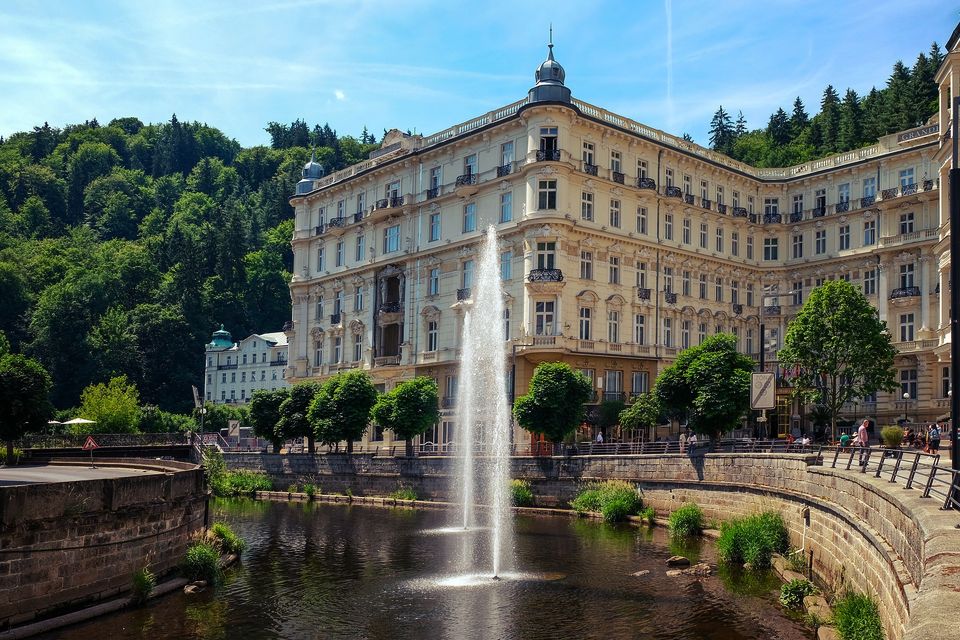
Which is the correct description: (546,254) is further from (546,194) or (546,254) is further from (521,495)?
(521,495)

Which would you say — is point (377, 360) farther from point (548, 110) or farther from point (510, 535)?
point (510, 535)

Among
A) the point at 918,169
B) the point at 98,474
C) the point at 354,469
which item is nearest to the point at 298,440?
the point at 354,469

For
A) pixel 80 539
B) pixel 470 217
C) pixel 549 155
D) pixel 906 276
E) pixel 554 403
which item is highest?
pixel 549 155

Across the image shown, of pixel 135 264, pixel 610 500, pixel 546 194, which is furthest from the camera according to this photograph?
pixel 135 264

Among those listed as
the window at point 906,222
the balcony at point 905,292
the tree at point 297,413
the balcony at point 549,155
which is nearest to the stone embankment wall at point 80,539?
the tree at point 297,413

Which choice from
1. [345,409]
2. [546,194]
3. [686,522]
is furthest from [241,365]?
[686,522]

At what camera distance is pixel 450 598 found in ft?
91.7

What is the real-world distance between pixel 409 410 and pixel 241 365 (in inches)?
3351

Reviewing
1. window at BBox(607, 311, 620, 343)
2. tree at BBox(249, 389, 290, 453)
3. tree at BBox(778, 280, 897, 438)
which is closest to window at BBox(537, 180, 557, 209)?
window at BBox(607, 311, 620, 343)

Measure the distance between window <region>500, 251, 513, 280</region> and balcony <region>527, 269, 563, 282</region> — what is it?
7.82 feet

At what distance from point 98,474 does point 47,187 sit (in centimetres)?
16344

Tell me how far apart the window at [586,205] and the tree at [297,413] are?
21473mm

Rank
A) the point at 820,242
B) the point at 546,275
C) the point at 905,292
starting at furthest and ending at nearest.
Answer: the point at 820,242, the point at 905,292, the point at 546,275

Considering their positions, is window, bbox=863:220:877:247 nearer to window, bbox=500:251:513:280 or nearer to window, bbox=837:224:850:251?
window, bbox=837:224:850:251
